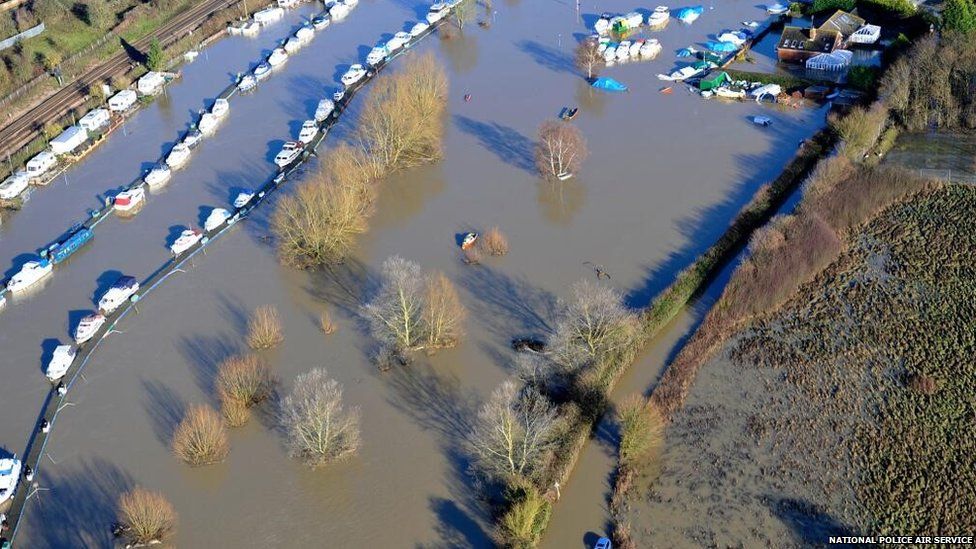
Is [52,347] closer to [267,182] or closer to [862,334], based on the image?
[267,182]

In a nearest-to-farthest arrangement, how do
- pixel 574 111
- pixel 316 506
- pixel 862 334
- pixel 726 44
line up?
pixel 316 506 → pixel 862 334 → pixel 574 111 → pixel 726 44

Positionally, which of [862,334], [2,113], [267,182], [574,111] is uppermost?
Result: [2,113]

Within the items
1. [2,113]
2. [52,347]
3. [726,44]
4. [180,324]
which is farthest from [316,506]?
[726,44]

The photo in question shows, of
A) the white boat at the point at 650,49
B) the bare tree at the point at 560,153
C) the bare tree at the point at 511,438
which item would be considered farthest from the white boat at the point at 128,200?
the white boat at the point at 650,49

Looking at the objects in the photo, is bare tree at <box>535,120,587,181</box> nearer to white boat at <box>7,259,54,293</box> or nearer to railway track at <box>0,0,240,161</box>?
white boat at <box>7,259,54,293</box>

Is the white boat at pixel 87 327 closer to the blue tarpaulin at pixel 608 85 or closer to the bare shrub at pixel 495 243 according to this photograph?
the bare shrub at pixel 495 243

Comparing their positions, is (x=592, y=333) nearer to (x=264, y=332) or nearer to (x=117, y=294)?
(x=264, y=332)
